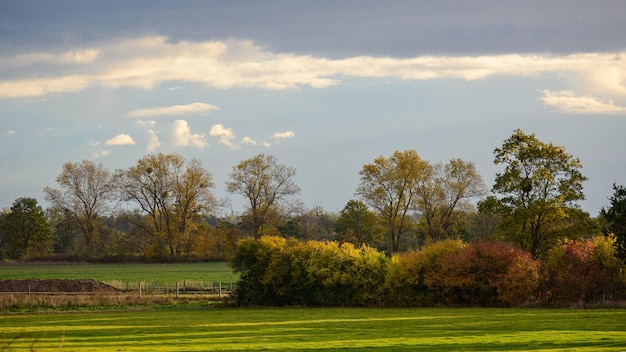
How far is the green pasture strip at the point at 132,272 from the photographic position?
79375 mm

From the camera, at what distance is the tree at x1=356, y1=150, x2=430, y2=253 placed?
92188 mm

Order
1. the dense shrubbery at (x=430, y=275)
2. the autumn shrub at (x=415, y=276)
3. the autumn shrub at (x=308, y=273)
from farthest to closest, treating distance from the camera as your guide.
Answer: the autumn shrub at (x=308, y=273), the autumn shrub at (x=415, y=276), the dense shrubbery at (x=430, y=275)

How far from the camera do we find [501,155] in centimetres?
6056

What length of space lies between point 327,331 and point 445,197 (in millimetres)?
60933

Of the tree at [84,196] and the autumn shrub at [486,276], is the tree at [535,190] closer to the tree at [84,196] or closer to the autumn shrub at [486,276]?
the autumn shrub at [486,276]

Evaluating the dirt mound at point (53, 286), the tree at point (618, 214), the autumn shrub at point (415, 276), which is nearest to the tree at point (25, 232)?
the dirt mound at point (53, 286)

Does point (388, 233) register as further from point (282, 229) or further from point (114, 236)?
point (114, 236)

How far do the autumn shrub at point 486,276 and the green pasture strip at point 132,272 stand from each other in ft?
87.5

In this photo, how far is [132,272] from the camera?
90562mm

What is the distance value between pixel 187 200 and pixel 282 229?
1588cm

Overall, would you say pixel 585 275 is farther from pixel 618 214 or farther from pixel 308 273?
pixel 308 273

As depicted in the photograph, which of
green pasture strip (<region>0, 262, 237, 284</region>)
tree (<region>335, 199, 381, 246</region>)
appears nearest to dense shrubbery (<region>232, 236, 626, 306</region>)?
green pasture strip (<region>0, 262, 237, 284</region>)

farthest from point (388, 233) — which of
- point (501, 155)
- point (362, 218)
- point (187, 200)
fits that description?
point (501, 155)

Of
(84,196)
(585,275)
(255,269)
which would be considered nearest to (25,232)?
(84,196)
